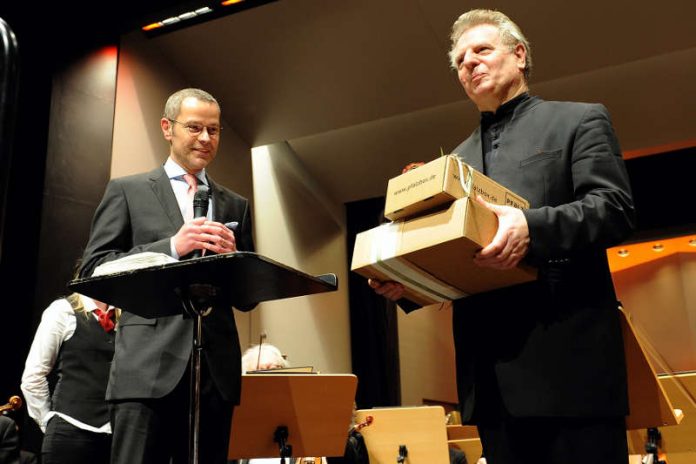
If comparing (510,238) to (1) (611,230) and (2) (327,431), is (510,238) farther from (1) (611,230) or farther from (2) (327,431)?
(2) (327,431)

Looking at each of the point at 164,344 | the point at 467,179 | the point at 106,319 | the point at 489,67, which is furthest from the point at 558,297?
the point at 106,319

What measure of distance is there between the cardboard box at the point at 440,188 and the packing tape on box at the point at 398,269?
49 mm

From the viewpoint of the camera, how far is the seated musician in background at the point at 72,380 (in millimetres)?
3189

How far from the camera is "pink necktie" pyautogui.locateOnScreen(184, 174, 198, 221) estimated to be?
206cm

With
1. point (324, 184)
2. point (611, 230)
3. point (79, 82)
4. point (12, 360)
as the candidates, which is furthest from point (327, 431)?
point (324, 184)

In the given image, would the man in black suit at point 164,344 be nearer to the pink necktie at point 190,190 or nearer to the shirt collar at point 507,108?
the pink necktie at point 190,190

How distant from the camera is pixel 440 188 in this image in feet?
4.56

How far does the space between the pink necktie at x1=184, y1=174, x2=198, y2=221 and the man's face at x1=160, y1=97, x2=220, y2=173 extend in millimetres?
29

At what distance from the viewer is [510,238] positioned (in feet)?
4.59

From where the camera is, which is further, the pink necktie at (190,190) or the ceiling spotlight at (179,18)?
the ceiling spotlight at (179,18)

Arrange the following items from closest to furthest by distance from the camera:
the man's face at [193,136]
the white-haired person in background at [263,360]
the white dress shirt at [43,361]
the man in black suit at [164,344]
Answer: the man in black suit at [164,344] → the man's face at [193,136] → the white dress shirt at [43,361] → the white-haired person in background at [263,360]

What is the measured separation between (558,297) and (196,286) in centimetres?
78

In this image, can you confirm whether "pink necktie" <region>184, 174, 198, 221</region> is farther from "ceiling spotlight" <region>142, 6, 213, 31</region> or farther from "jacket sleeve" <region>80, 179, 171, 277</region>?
"ceiling spotlight" <region>142, 6, 213, 31</region>

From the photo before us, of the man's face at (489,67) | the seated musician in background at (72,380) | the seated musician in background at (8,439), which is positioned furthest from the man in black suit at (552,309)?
the seated musician in background at (8,439)
